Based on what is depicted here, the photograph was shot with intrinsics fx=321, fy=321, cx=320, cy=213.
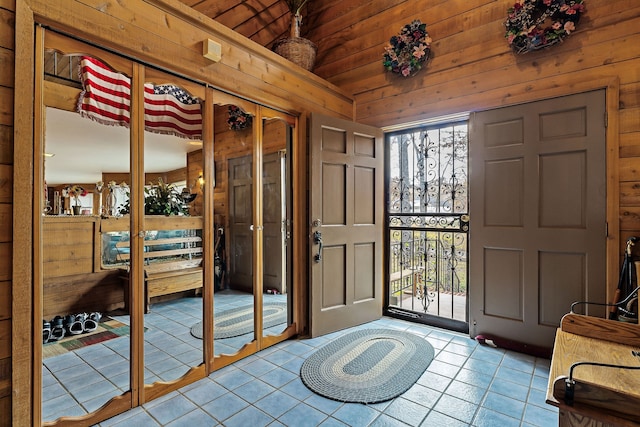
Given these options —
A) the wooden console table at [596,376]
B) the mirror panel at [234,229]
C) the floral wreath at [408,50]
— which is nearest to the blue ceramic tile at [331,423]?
the mirror panel at [234,229]

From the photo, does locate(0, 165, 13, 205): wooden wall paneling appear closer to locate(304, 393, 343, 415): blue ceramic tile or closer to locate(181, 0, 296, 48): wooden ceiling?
locate(304, 393, 343, 415): blue ceramic tile

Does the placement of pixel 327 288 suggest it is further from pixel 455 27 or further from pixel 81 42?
pixel 455 27

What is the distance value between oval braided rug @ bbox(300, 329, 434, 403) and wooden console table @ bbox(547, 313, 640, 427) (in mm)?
1085

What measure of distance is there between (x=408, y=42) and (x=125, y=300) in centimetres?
330

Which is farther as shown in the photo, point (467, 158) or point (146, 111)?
point (467, 158)

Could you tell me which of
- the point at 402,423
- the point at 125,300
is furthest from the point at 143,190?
the point at 402,423

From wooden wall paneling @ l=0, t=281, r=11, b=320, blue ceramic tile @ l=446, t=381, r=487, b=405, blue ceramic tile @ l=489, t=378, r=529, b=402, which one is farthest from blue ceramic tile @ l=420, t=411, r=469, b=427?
wooden wall paneling @ l=0, t=281, r=11, b=320

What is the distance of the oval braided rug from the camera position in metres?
2.06

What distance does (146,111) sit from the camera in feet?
6.77

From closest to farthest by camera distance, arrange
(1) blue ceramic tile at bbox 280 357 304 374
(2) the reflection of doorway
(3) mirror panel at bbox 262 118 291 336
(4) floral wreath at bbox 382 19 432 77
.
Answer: (1) blue ceramic tile at bbox 280 357 304 374
(2) the reflection of doorway
(3) mirror panel at bbox 262 118 291 336
(4) floral wreath at bbox 382 19 432 77

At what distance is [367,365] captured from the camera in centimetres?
239

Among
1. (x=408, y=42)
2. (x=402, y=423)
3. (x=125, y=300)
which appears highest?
(x=408, y=42)

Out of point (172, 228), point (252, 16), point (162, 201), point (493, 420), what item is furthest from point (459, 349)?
point (252, 16)

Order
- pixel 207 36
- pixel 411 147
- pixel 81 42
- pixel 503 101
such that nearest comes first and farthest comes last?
pixel 81 42
pixel 207 36
pixel 503 101
pixel 411 147
